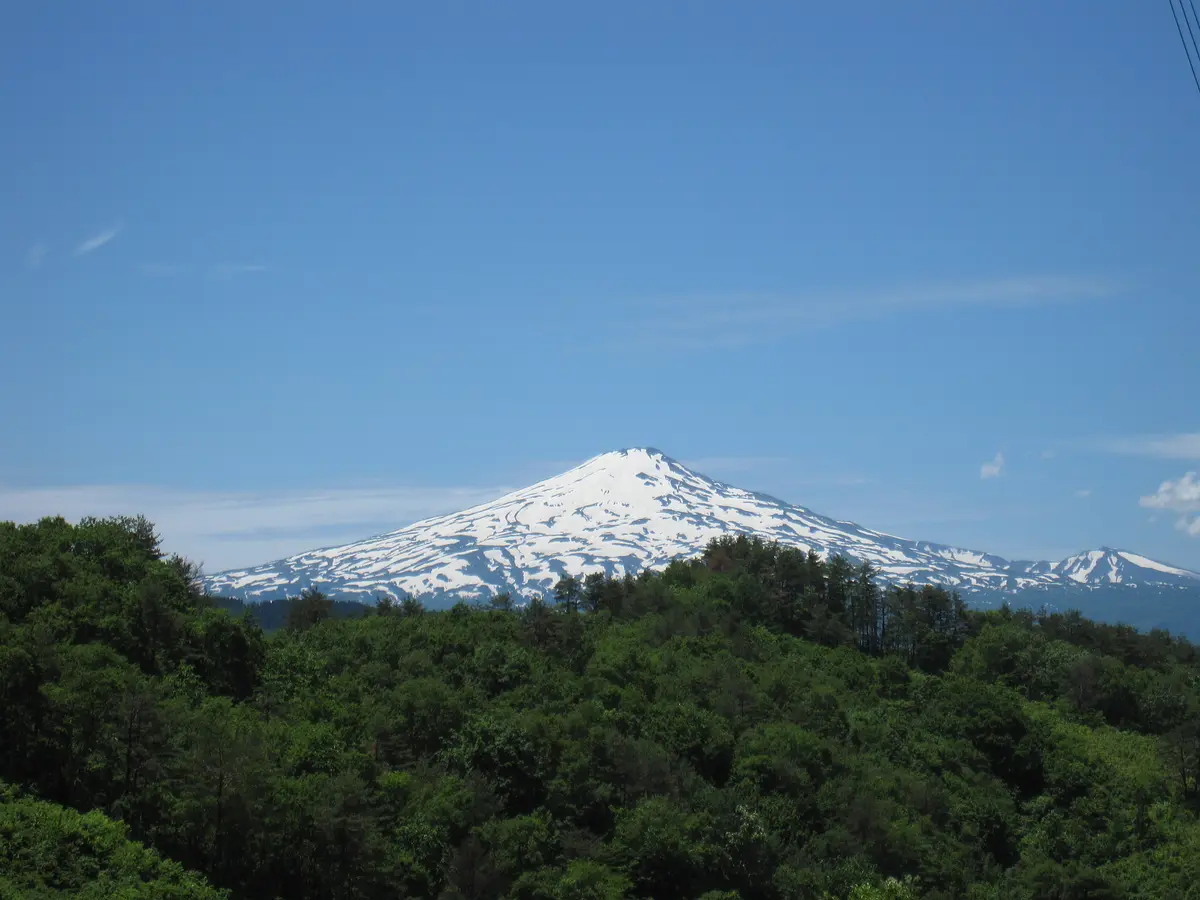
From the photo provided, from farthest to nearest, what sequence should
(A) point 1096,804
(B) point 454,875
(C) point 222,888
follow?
(A) point 1096,804, (B) point 454,875, (C) point 222,888

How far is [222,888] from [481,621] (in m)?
34.1

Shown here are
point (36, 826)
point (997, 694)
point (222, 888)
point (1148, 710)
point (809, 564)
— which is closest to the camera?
point (36, 826)

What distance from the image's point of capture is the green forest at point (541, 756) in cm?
3828

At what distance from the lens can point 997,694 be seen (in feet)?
210

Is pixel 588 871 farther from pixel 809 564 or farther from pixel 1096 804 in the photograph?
pixel 809 564

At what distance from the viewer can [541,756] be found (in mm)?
48156

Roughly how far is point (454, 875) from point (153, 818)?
9595 mm

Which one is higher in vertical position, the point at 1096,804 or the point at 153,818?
the point at 153,818

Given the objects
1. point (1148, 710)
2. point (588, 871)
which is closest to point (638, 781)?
point (588, 871)

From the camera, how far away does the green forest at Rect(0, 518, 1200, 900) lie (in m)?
38.3

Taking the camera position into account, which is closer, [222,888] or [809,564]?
[222,888]

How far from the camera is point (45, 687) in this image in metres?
39.8

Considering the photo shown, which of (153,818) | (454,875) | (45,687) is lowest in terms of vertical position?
(454,875)

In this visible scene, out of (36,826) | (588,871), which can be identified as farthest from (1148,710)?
(36,826)
